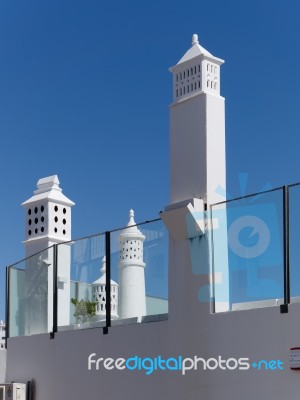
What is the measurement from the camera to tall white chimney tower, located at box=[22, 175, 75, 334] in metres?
14.0

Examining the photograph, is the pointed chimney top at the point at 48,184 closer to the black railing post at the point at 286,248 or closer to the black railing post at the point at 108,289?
the black railing post at the point at 108,289

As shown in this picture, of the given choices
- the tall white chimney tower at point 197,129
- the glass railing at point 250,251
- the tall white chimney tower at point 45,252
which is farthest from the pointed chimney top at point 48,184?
the glass railing at point 250,251

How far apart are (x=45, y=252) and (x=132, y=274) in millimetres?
2362

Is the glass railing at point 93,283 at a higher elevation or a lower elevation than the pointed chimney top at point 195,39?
lower

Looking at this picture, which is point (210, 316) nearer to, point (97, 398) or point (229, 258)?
point (229, 258)

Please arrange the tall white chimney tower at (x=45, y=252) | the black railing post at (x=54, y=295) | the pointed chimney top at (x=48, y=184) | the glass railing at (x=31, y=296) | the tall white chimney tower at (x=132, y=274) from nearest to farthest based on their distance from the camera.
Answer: the tall white chimney tower at (x=132, y=274) < the black railing post at (x=54, y=295) < the tall white chimney tower at (x=45, y=252) < the glass railing at (x=31, y=296) < the pointed chimney top at (x=48, y=184)

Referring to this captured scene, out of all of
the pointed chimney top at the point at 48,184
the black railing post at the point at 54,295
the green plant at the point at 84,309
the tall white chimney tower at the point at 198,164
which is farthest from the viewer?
the pointed chimney top at the point at 48,184

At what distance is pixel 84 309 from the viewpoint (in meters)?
13.6

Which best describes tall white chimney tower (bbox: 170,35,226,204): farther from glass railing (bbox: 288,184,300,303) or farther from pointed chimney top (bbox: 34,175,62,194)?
pointed chimney top (bbox: 34,175,62,194)

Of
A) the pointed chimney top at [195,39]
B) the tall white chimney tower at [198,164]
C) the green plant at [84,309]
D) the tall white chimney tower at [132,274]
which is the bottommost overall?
the green plant at [84,309]

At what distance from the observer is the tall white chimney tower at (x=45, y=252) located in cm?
1397

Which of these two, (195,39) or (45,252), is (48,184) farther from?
(195,39)

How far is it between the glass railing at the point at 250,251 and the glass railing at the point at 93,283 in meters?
0.99

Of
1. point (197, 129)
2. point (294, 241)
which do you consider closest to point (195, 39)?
point (197, 129)
